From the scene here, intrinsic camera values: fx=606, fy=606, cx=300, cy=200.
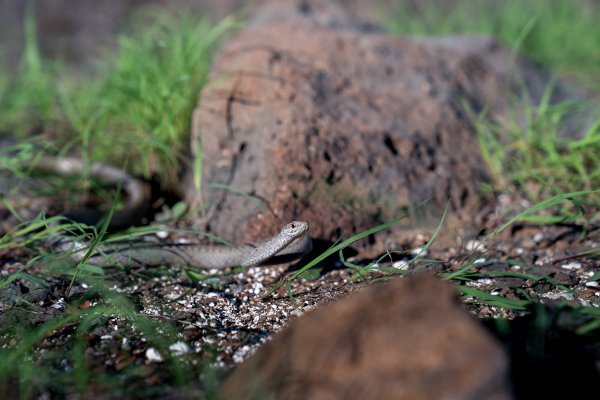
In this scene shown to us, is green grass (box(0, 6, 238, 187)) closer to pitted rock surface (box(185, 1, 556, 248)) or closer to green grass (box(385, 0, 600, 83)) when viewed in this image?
pitted rock surface (box(185, 1, 556, 248))

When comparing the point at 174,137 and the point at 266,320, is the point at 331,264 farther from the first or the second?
the point at 174,137

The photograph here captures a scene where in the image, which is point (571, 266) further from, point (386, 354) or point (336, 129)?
point (386, 354)

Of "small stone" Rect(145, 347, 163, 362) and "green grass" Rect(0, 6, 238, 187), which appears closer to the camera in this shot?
"small stone" Rect(145, 347, 163, 362)

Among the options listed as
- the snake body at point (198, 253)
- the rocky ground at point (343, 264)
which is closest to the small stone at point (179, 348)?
the rocky ground at point (343, 264)

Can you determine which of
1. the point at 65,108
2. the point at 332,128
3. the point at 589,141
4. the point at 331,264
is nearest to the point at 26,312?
the point at 331,264

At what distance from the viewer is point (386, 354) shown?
5.77 feet

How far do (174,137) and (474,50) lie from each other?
103 inches

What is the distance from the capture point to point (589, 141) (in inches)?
149

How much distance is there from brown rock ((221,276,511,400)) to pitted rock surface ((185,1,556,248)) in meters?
1.50

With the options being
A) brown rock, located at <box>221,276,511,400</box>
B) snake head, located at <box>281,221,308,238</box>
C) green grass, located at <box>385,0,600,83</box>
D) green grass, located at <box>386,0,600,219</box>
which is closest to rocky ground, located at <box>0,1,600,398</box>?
brown rock, located at <box>221,276,511,400</box>

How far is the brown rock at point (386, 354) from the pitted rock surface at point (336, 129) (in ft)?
4.91

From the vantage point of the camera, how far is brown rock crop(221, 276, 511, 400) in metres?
1.64

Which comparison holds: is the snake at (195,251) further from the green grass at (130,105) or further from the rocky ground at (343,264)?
the green grass at (130,105)

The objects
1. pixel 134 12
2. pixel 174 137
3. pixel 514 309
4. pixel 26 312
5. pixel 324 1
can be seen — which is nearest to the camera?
pixel 514 309
